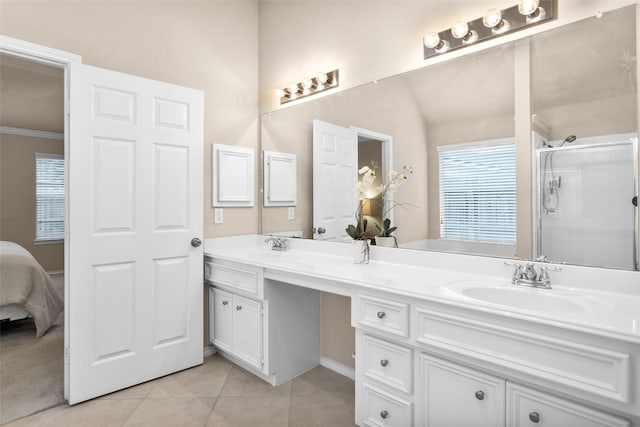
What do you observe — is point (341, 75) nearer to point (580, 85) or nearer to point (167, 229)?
point (580, 85)

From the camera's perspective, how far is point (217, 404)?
211 cm

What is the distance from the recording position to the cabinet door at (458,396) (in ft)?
4.33

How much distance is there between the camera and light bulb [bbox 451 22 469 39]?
5.98ft

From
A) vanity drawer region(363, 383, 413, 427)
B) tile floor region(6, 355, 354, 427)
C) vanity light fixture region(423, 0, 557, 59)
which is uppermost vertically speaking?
vanity light fixture region(423, 0, 557, 59)

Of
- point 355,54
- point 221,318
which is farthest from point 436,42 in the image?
point 221,318

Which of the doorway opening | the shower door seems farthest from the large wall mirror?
the doorway opening

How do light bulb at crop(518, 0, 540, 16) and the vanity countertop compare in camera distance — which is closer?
the vanity countertop

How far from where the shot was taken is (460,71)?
6.18ft

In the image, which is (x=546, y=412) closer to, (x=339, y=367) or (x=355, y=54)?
(x=339, y=367)

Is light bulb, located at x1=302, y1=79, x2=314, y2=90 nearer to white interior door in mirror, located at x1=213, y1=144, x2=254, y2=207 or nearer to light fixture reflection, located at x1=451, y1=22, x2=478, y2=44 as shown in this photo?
white interior door in mirror, located at x1=213, y1=144, x2=254, y2=207

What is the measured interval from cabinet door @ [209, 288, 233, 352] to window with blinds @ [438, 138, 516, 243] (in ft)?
5.02

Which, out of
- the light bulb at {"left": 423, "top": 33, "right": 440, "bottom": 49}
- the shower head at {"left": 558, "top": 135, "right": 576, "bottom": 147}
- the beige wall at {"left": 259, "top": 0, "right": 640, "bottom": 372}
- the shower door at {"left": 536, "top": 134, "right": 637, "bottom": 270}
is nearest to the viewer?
the shower door at {"left": 536, "top": 134, "right": 637, "bottom": 270}

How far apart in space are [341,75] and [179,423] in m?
2.29

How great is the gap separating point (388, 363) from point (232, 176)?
187cm
